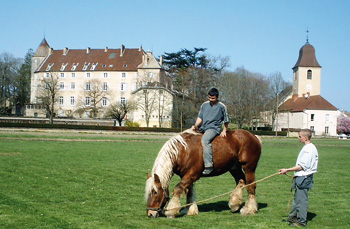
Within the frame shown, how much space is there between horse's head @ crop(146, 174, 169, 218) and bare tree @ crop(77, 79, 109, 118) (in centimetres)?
8953

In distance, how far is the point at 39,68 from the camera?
113 meters

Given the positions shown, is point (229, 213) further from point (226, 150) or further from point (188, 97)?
point (188, 97)

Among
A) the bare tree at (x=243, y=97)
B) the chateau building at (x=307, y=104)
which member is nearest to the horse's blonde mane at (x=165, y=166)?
the bare tree at (x=243, y=97)

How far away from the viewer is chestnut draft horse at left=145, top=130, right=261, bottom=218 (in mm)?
7965

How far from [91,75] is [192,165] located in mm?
104048

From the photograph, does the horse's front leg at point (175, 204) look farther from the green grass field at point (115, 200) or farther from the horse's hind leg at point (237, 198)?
the horse's hind leg at point (237, 198)

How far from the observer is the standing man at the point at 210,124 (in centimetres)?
845

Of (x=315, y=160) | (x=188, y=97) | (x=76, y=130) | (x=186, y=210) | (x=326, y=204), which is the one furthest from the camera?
(x=188, y=97)

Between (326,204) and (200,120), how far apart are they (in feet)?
14.1

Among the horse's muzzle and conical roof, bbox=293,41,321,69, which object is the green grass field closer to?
the horse's muzzle

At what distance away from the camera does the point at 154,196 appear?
7.90m

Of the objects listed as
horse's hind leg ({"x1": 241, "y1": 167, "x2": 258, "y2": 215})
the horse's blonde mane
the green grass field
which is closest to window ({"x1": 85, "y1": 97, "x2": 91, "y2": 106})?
the green grass field

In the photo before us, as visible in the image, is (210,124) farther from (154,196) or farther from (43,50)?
(43,50)

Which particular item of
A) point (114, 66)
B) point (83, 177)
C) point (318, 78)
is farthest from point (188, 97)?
point (83, 177)
